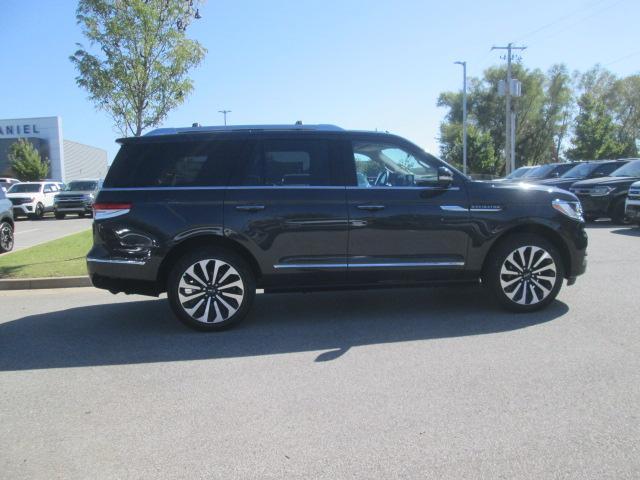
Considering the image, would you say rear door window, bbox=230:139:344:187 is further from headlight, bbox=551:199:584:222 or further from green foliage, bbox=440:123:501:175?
Answer: green foliage, bbox=440:123:501:175

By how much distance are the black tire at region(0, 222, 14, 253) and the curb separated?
4301 mm

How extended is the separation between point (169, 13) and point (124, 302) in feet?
24.0

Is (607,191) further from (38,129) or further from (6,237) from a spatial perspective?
(38,129)

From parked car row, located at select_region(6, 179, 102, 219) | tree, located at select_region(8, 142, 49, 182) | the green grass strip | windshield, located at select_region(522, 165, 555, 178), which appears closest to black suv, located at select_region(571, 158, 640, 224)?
windshield, located at select_region(522, 165, 555, 178)

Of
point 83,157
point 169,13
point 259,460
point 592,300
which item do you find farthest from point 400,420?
point 83,157

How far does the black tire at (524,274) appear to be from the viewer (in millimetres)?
5914

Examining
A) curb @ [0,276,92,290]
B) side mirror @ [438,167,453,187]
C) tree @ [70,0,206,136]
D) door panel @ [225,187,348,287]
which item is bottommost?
curb @ [0,276,92,290]

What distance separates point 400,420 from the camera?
3.51m

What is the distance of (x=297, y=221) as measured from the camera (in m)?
5.59

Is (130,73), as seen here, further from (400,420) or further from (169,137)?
(400,420)

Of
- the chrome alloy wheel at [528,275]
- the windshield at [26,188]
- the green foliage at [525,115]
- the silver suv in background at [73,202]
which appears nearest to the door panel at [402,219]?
the chrome alloy wheel at [528,275]

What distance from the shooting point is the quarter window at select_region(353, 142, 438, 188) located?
582 cm

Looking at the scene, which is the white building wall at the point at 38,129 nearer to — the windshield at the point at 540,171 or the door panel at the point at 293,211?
the windshield at the point at 540,171

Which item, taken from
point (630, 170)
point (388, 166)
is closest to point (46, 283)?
point (388, 166)
